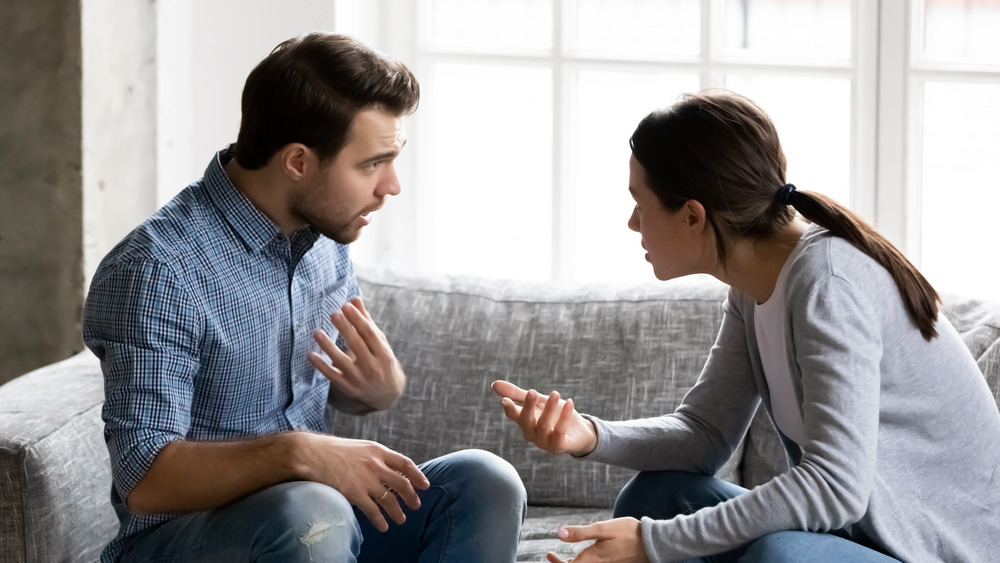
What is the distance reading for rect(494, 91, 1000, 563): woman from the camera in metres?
1.29

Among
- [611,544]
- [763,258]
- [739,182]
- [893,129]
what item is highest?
[893,129]

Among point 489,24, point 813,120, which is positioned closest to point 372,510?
point 489,24

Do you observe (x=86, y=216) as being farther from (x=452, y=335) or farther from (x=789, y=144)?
(x=789, y=144)

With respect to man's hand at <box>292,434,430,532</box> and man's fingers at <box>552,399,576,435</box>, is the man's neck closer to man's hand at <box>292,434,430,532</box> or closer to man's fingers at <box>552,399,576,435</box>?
man's hand at <box>292,434,430,532</box>

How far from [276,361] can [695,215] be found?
0.67 metres

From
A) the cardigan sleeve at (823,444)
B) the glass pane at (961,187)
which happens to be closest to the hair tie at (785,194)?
the cardigan sleeve at (823,444)

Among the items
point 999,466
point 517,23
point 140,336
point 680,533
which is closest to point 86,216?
point 140,336

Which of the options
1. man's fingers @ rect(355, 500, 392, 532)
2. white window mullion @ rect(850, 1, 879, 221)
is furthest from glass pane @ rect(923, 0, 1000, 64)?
man's fingers @ rect(355, 500, 392, 532)

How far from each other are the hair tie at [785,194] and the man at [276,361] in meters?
0.55

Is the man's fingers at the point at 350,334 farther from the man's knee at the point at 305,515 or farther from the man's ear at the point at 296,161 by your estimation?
the man's knee at the point at 305,515

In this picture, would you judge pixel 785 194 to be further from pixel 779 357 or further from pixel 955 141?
pixel 955 141

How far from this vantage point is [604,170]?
8.85ft

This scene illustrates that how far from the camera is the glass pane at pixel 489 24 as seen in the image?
2.64 m

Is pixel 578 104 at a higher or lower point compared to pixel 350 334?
higher
